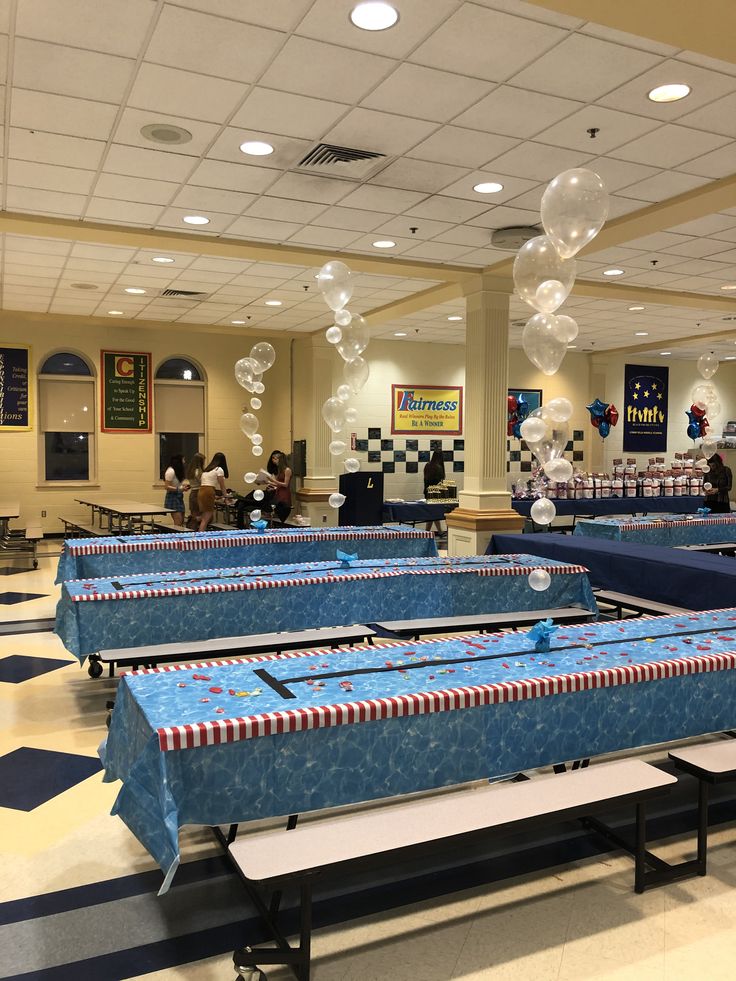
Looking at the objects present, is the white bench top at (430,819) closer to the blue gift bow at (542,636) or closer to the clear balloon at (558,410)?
the blue gift bow at (542,636)

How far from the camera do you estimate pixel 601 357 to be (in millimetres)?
16281

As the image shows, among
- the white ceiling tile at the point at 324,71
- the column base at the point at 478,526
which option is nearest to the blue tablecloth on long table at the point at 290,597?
the column base at the point at 478,526

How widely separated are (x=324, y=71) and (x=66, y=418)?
1023cm

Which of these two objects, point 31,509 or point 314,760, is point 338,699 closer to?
point 314,760

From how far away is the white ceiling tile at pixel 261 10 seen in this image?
3535mm

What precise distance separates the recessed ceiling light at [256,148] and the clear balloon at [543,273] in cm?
222

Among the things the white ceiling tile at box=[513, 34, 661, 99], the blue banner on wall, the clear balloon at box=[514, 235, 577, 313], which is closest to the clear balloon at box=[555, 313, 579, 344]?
the clear balloon at box=[514, 235, 577, 313]

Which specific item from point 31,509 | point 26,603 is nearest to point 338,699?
point 26,603

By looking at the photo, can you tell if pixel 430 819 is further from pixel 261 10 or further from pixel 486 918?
pixel 261 10

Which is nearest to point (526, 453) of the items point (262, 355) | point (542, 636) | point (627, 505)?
point (627, 505)

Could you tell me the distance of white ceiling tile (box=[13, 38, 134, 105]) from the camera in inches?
157

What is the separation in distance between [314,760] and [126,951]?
2.64ft

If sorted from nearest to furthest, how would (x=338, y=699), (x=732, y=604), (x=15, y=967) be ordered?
(x=15, y=967) → (x=338, y=699) → (x=732, y=604)

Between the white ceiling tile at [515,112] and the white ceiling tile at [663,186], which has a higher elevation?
the white ceiling tile at [663,186]
